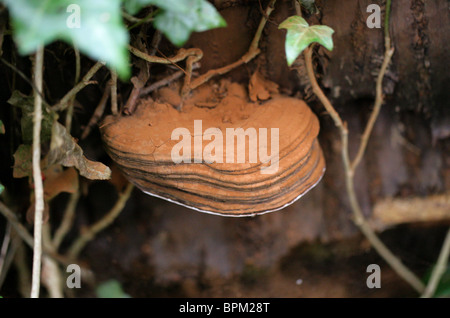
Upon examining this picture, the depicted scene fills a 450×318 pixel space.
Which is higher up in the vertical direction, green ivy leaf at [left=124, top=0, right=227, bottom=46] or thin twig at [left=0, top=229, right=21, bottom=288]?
green ivy leaf at [left=124, top=0, right=227, bottom=46]

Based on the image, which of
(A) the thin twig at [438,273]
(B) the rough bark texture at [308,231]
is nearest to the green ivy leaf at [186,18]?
(B) the rough bark texture at [308,231]

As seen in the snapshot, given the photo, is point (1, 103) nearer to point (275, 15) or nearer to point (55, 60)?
point (55, 60)

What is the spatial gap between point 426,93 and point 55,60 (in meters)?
1.32

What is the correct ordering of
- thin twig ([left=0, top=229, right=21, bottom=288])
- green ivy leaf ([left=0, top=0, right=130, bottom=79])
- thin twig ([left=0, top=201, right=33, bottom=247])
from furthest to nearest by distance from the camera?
1. thin twig ([left=0, top=229, right=21, bottom=288])
2. thin twig ([left=0, top=201, right=33, bottom=247])
3. green ivy leaf ([left=0, top=0, right=130, bottom=79])

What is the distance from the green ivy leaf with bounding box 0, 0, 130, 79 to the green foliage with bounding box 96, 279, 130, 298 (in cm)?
122

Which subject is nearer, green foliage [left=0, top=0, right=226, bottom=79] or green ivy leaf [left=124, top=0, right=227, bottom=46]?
green foliage [left=0, top=0, right=226, bottom=79]

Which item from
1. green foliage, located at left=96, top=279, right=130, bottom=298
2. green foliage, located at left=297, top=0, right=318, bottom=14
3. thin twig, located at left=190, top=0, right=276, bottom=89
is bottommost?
green foliage, located at left=96, top=279, right=130, bottom=298

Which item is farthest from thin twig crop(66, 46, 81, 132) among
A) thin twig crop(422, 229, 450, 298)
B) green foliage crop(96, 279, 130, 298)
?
thin twig crop(422, 229, 450, 298)

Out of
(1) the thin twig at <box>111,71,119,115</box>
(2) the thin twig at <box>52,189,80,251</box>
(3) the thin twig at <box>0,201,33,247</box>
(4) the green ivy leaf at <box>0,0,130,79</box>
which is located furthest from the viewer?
(2) the thin twig at <box>52,189,80,251</box>

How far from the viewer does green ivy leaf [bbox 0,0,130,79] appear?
1.76 feet

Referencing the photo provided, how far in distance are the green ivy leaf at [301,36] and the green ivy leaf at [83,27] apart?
17.1 inches

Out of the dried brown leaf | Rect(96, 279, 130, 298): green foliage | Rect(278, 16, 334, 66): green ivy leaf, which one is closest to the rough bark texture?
Rect(96, 279, 130, 298): green foliage

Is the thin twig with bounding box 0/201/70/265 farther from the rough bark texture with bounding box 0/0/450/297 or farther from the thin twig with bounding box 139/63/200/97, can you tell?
the thin twig with bounding box 139/63/200/97
